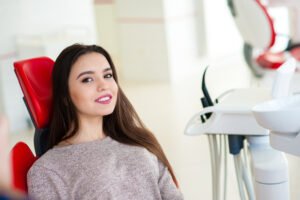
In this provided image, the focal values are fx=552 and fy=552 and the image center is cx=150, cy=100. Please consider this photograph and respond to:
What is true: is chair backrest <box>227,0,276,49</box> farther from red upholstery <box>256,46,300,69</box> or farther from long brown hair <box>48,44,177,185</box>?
long brown hair <box>48,44,177,185</box>

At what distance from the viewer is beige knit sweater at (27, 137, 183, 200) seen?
153 cm

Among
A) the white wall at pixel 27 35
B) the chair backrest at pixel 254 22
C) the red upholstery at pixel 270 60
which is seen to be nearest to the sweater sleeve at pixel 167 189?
the chair backrest at pixel 254 22

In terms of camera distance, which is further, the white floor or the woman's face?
the white floor

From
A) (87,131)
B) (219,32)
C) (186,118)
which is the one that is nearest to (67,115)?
(87,131)

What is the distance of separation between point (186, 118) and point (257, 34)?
1147 millimetres

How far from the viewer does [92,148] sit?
1.63m

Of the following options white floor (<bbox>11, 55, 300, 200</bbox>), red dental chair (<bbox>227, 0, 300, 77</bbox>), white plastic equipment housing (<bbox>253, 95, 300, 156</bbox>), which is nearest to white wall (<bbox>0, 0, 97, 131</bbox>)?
white floor (<bbox>11, 55, 300, 200</bbox>)

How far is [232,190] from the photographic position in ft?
8.98

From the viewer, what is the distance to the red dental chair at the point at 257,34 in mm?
2857

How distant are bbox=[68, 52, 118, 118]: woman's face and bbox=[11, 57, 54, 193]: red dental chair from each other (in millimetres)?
92

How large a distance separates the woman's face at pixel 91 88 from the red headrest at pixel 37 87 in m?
0.09

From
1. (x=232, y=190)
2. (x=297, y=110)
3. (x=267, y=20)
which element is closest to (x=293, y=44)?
(x=267, y=20)

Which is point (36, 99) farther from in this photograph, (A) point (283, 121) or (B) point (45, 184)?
(A) point (283, 121)

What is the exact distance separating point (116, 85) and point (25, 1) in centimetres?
284
